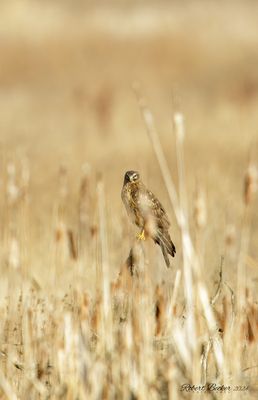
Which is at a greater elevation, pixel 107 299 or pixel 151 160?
pixel 151 160

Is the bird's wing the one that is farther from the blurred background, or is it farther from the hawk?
the blurred background

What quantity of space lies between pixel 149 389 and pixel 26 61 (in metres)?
18.6

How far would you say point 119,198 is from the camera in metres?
12.3

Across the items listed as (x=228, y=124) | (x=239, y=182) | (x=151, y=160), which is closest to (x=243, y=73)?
(x=228, y=124)

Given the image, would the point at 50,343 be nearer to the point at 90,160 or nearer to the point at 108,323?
the point at 108,323

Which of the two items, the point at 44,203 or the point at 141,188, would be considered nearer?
the point at 141,188

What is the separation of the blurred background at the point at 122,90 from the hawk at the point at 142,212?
8.73 ft

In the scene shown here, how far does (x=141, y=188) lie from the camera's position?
7594mm

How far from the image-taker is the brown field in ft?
16.9

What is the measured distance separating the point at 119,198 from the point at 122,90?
971cm

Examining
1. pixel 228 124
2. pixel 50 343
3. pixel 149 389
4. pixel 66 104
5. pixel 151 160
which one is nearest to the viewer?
pixel 149 389

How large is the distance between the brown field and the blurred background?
0.05m

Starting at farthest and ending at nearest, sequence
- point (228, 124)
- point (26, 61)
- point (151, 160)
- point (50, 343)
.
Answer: point (26, 61), point (228, 124), point (151, 160), point (50, 343)

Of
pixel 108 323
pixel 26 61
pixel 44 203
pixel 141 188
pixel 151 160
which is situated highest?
pixel 26 61
